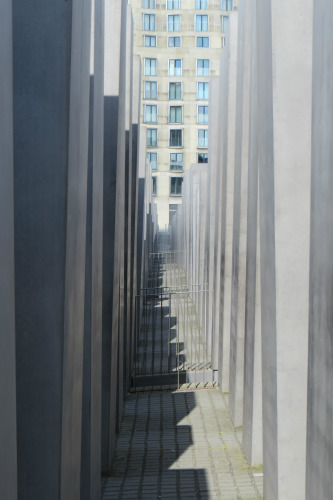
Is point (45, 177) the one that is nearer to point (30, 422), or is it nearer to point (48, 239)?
point (48, 239)

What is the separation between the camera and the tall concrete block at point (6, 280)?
12.5ft

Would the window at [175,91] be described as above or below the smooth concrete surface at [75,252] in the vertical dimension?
above

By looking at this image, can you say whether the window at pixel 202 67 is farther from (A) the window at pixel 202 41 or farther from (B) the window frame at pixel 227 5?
(B) the window frame at pixel 227 5

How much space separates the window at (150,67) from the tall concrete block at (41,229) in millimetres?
55069

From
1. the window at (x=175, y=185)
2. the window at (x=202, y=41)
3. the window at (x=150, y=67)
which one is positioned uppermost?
the window at (x=202, y=41)

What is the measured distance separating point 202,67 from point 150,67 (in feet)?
12.8

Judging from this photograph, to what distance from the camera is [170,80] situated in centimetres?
5916

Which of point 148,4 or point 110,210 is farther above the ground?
point 148,4

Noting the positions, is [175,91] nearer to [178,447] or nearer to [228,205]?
[228,205]

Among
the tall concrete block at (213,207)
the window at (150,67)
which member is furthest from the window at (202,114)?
the tall concrete block at (213,207)

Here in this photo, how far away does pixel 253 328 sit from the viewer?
9281mm

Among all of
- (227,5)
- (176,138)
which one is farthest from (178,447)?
(227,5)

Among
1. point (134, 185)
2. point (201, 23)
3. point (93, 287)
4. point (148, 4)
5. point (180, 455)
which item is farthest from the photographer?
point (201, 23)

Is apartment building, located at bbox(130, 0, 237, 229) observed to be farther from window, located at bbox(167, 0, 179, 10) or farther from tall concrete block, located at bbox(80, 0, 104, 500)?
tall concrete block, located at bbox(80, 0, 104, 500)
